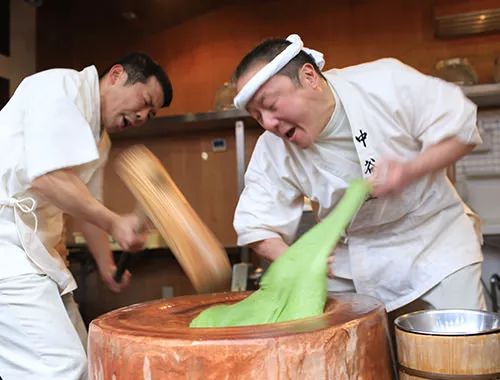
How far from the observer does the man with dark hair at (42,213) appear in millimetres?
1558

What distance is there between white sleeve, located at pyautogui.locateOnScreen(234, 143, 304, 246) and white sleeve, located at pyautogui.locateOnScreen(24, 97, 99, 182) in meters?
0.45

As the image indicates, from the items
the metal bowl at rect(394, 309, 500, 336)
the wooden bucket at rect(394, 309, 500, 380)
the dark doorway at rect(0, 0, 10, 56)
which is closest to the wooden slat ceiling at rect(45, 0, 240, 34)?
the dark doorway at rect(0, 0, 10, 56)

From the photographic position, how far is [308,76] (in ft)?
4.71

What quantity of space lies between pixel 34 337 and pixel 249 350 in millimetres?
914

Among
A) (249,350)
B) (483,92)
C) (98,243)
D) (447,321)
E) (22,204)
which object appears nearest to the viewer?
(249,350)

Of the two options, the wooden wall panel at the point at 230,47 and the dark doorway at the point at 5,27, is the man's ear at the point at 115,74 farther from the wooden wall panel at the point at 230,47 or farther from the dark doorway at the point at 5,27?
the dark doorway at the point at 5,27

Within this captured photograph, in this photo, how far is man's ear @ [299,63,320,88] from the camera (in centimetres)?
142

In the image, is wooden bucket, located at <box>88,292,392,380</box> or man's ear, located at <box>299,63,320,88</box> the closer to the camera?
wooden bucket, located at <box>88,292,392,380</box>

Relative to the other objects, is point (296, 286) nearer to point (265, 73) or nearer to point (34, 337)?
point (265, 73)

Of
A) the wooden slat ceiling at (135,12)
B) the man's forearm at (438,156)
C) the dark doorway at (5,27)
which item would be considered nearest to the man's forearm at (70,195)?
the man's forearm at (438,156)

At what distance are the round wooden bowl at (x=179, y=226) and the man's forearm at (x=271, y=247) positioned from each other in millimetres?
224

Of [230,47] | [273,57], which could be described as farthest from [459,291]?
[230,47]

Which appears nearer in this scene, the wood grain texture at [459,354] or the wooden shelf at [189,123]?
the wood grain texture at [459,354]

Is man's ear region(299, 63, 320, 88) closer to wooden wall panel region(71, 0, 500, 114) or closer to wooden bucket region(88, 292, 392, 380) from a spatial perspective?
wooden bucket region(88, 292, 392, 380)
